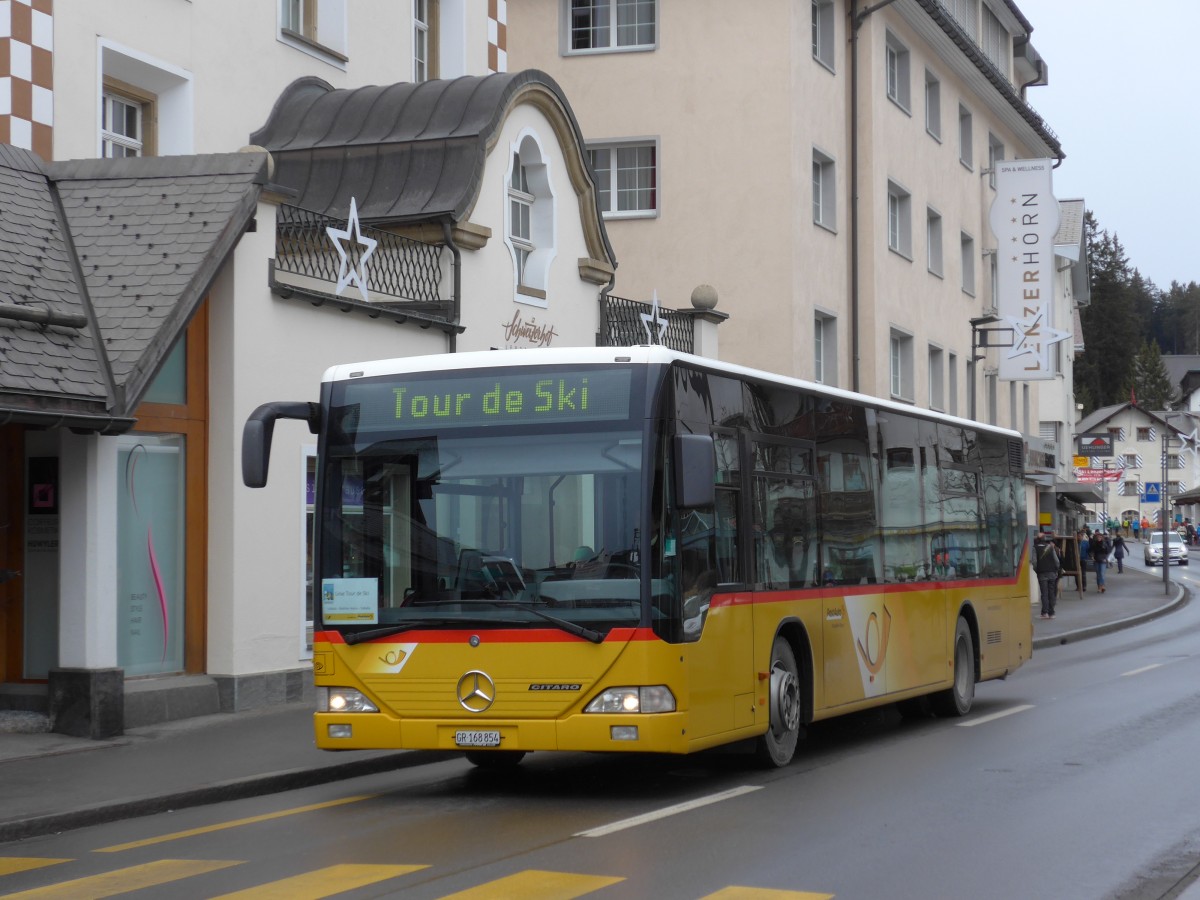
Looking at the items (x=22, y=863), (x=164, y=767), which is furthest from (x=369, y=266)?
(x=22, y=863)

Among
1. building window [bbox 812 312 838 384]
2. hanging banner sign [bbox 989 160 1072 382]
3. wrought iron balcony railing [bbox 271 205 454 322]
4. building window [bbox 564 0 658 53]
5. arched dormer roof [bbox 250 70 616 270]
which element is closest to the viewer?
wrought iron balcony railing [bbox 271 205 454 322]

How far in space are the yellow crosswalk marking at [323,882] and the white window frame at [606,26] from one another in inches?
1039

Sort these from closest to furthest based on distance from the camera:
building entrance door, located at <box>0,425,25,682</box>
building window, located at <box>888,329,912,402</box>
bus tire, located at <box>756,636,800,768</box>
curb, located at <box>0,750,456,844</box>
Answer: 1. curb, located at <box>0,750,456,844</box>
2. bus tire, located at <box>756,636,800,768</box>
3. building entrance door, located at <box>0,425,25,682</box>
4. building window, located at <box>888,329,912,402</box>

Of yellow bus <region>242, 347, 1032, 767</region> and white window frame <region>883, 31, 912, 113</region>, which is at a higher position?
white window frame <region>883, 31, 912, 113</region>

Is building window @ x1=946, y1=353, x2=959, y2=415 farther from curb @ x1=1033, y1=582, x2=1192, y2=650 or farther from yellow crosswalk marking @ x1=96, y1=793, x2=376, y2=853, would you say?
yellow crosswalk marking @ x1=96, y1=793, x2=376, y2=853

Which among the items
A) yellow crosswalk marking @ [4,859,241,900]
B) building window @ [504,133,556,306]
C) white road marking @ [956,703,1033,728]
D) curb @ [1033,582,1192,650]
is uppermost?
building window @ [504,133,556,306]

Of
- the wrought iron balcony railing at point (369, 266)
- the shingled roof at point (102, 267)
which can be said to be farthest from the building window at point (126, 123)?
the shingled roof at point (102, 267)

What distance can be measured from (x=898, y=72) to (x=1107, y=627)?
1283 centimetres

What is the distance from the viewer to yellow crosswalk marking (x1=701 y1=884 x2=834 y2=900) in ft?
24.1

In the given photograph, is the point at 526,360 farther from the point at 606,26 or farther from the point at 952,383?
the point at 952,383

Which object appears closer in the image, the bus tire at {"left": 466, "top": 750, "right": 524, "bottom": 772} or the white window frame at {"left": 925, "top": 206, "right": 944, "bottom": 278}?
the bus tire at {"left": 466, "top": 750, "right": 524, "bottom": 772}

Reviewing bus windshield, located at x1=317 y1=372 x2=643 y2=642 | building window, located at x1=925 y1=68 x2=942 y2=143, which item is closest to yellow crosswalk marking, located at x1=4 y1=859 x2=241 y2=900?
bus windshield, located at x1=317 y1=372 x2=643 y2=642

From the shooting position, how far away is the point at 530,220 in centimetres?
2138

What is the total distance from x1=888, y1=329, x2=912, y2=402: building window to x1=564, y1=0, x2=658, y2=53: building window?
904 centimetres
